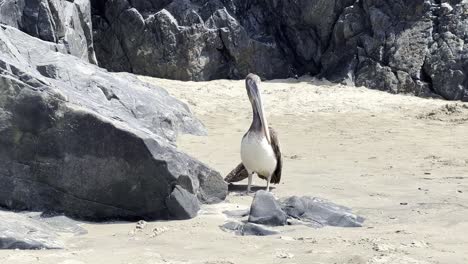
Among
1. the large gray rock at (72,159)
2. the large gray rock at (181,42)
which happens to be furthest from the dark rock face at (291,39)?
the large gray rock at (72,159)

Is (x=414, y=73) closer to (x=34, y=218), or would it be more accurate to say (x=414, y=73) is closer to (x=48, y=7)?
(x=48, y=7)

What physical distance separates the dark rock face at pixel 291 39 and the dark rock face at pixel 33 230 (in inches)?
434

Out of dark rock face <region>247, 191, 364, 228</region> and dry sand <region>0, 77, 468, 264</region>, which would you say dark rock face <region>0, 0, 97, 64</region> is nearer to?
dry sand <region>0, 77, 468, 264</region>

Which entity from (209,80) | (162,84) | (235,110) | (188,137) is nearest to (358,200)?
(188,137)

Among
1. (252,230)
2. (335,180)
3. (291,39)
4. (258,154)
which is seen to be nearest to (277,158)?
(258,154)

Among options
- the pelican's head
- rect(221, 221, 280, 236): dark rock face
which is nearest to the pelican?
the pelican's head

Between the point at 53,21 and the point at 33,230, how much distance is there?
26.2 feet

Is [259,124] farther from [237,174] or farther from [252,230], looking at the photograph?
[252,230]

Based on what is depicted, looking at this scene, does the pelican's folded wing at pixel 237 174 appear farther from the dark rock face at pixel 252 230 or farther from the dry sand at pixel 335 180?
the dark rock face at pixel 252 230

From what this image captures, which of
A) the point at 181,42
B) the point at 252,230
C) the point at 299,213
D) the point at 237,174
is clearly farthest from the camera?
the point at 181,42

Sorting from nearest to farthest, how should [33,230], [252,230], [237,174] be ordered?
[33,230], [252,230], [237,174]

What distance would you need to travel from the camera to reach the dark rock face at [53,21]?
1131 cm

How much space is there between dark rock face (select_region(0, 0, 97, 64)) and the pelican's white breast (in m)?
5.19

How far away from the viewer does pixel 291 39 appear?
57.2 feet
